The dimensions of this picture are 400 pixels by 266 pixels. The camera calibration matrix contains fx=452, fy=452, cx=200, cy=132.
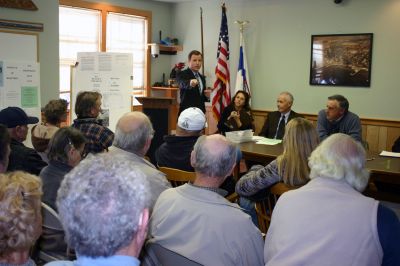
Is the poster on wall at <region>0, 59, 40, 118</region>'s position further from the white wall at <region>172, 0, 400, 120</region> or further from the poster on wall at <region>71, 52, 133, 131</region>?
the white wall at <region>172, 0, 400, 120</region>

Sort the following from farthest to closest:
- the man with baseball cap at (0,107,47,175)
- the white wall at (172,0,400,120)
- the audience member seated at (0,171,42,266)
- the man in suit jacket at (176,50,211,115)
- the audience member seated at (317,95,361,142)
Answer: the white wall at (172,0,400,120)
the man in suit jacket at (176,50,211,115)
the audience member seated at (317,95,361,142)
the man with baseball cap at (0,107,47,175)
the audience member seated at (0,171,42,266)

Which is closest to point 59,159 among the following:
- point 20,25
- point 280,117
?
point 20,25

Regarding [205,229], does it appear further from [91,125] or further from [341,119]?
[341,119]

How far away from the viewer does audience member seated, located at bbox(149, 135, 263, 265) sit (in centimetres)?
176

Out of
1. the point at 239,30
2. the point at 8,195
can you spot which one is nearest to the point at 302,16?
the point at 239,30

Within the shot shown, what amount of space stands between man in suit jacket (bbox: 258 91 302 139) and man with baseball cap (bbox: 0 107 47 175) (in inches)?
121

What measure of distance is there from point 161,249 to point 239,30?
246 inches

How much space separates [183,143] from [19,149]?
113 centimetres

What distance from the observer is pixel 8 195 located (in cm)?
144

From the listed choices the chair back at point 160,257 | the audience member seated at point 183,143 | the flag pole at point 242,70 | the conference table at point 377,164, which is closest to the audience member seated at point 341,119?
the conference table at point 377,164

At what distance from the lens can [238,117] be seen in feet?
18.2

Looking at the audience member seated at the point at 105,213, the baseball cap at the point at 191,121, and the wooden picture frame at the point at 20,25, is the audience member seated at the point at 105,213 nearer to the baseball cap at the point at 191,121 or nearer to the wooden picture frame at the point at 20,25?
the baseball cap at the point at 191,121

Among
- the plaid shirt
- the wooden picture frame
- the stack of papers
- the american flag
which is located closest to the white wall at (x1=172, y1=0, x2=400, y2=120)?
the american flag

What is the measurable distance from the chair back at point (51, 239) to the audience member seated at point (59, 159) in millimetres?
261
